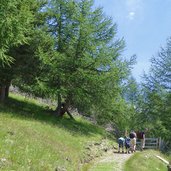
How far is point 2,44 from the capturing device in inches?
856

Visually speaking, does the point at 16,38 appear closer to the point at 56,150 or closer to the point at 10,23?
the point at 10,23

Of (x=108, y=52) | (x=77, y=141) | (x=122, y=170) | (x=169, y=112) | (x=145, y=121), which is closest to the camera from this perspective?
(x=122, y=170)

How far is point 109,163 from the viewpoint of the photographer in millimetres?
22516

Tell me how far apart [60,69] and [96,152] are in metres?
7.83

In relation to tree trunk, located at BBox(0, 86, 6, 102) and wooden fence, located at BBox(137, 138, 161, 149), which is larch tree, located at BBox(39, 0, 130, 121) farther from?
wooden fence, located at BBox(137, 138, 161, 149)

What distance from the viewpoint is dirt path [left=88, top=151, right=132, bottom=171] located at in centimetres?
2053

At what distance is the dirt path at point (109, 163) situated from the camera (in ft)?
67.4

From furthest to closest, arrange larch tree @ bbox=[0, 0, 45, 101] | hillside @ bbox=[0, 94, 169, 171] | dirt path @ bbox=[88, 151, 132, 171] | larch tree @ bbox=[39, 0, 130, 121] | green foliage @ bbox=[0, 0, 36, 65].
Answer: larch tree @ bbox=[39, 0, 130, 121], larch tree @ bbox=[0, 0, 45, 101], green foliage @ bbox=[0, 0, 36, 65], dirt path @ bbox=[88, 151, 132, 171], hillside @ bbox=[0, 94, 169, 171]

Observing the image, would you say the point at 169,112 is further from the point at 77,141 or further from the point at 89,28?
the point at 77,141

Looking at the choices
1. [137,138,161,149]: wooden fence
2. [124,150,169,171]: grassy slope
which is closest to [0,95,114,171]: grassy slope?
[124,150,169,171]: grassy slope

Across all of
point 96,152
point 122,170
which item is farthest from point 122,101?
point 122,170

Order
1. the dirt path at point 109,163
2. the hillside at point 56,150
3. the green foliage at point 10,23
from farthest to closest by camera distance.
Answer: the green foliage at point 10,23, the dirt path at point 109,163, the hillside at point 56,150

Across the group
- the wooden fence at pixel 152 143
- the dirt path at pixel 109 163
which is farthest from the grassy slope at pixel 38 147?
the wooden fence at pixel 152 143

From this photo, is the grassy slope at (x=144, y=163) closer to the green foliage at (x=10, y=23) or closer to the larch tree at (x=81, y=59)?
the larch tree at (x=81, y=59)
